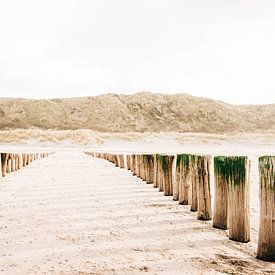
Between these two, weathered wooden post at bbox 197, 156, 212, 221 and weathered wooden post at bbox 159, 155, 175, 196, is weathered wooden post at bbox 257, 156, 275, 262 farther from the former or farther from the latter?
weathered wooden post at bbox 159, 155, 175, 196

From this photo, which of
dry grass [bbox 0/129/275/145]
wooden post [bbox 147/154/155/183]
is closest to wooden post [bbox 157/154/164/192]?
wooden post [bbox 147/154/155/183]

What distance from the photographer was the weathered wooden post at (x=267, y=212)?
12.6 feet

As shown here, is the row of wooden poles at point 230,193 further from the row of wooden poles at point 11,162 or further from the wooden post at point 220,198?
the row of wooden poles at point 11,162

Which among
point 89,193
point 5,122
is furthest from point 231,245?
point 5,122

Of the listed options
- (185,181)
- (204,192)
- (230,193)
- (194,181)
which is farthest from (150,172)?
(230,193)

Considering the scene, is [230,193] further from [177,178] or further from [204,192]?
[177,178]

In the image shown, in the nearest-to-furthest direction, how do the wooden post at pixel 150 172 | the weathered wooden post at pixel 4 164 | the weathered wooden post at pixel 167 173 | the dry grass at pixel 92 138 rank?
the weathered wooden post at pixel 167 173 → the wooden post at pixel 150 172 → the weathered wooden post at pixel 4 164 → the dry grass at pixel 92 138

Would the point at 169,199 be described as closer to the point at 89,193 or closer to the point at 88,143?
the point at 89,193

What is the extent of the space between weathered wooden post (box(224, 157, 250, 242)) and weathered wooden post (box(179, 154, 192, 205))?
1.71 m

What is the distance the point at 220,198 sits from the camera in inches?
196

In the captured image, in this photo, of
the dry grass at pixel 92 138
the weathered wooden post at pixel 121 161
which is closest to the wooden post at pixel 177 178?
the weathered wooden post at pixel 121 161

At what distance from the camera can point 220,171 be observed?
4945 millimetres

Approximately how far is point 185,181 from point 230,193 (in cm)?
195

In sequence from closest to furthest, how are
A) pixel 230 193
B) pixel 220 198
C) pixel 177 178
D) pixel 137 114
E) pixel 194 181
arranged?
1. pixel 230 193
2. pixel 220 198
3. pixel 194 181
4. pixel 177 178
5. pixel 137 114
